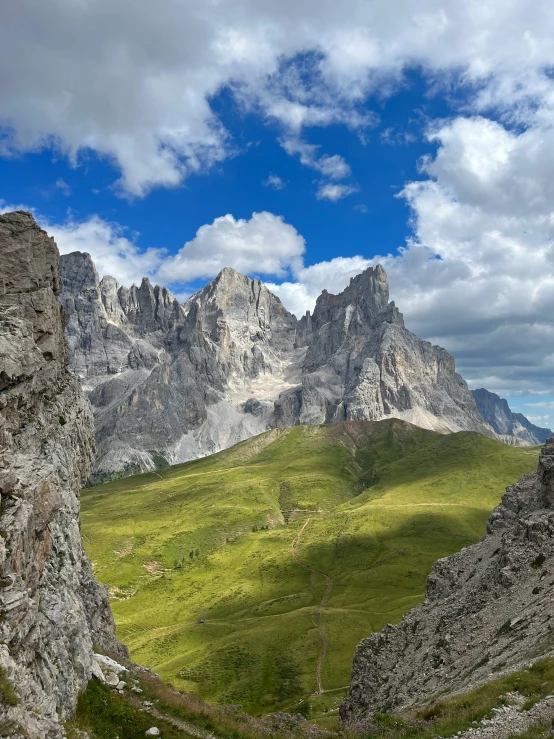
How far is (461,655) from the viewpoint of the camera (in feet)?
134

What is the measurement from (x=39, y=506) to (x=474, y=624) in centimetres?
3825

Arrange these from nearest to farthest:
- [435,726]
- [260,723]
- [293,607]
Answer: [435,726]
[260,723]
[293,607]

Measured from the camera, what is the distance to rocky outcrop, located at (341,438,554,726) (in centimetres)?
3591

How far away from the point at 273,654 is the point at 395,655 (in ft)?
194

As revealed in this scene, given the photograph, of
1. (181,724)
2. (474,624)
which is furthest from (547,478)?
(181,724)

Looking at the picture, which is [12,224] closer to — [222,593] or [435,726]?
[435,726]

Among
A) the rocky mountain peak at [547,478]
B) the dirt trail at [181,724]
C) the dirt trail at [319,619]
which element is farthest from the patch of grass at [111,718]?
the dirt trail at [319,619]

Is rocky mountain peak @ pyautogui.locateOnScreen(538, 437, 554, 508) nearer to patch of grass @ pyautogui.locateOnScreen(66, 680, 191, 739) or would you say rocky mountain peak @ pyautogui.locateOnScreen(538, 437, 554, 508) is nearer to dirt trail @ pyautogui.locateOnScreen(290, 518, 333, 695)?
patch of grass @ pyautogui.locateOnScreen(66, 680, 191, 739)

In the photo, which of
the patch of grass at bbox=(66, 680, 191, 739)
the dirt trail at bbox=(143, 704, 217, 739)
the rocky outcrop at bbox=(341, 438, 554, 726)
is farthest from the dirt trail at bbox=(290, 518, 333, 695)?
the patch of grass at bbox=(66, 680, 191, 739)

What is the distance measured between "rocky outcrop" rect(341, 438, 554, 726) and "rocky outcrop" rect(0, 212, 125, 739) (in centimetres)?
2444

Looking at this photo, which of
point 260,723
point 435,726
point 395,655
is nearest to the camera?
point 435,726

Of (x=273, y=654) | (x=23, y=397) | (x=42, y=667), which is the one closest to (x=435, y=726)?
(x=42, y=667)

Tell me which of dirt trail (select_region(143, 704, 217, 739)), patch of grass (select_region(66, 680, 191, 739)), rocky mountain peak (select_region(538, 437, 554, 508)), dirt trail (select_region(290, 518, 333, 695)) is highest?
rocky mountain peak (select_region(538, 437, 554, 508))

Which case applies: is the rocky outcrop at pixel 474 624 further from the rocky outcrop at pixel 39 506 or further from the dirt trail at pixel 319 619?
the dirt trail at pixel 319 619
